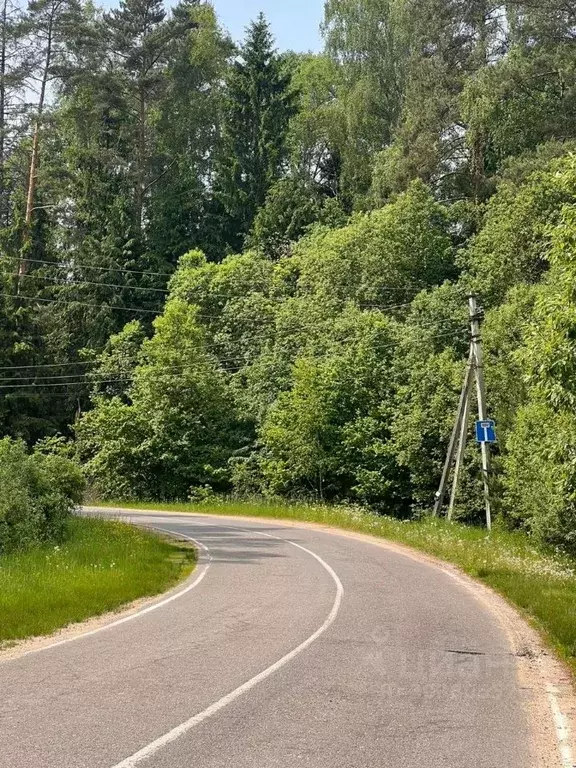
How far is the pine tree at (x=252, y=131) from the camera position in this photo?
212 ft

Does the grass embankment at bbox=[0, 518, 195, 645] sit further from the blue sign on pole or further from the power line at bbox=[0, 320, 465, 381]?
the power line at bbox=[0, 320, 465, 381]

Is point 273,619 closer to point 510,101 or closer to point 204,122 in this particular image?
point 510,101

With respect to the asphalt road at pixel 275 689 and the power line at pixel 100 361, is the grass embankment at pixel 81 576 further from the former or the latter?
the power line at pixel 100 361

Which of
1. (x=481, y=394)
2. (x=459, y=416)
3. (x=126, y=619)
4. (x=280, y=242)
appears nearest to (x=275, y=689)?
(x=126, y=619)

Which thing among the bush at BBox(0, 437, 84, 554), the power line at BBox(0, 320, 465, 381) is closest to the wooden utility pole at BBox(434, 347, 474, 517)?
the bush at BBox(0, 437, 84, 554)

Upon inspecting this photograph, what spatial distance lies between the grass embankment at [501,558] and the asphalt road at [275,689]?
0.92 metres

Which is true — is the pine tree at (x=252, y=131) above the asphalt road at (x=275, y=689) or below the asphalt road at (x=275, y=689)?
above

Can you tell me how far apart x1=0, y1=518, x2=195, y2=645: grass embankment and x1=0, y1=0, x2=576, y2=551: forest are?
13355mm

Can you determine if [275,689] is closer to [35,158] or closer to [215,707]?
[215,707]

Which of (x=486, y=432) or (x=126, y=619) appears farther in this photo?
(x=486, y=432)

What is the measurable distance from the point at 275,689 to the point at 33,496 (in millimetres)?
15008

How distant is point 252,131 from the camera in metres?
65.4

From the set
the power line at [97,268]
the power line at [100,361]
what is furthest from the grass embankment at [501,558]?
the power line at [97,268]

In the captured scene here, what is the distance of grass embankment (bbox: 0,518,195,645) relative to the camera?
11.9m
